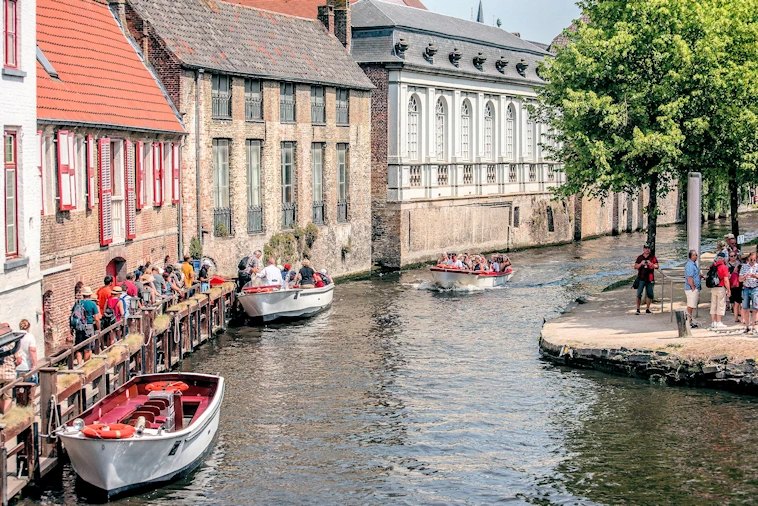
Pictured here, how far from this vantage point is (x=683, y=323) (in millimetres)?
25234

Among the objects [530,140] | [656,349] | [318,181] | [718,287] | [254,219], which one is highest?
[530,140]

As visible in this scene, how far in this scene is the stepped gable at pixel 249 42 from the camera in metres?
37.5

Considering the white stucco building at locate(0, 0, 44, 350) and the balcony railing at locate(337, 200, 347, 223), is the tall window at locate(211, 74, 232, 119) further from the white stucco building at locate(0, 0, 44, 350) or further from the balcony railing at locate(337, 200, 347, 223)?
the white stucco building at locate(0, 0, 44, 350)

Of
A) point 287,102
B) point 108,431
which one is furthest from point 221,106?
point 108,431

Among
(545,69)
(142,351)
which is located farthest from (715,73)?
(142,351)

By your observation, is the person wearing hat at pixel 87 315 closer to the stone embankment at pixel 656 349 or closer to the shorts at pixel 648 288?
the stone embankment at pixel 656 349

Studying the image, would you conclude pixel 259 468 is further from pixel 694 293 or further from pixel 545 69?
pixel 545 69

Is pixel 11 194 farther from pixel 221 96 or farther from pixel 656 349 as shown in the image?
pixel 221 96

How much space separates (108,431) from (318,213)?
28.5 meters

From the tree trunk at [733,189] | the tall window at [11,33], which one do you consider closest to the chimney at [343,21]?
the tree trunk at [733,189]

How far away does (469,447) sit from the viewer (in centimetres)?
2012

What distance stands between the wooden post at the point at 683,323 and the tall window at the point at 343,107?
23299mm

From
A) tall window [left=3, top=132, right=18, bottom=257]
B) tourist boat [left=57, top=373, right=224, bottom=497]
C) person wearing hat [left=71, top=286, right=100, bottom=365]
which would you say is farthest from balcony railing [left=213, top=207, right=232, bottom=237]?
tourist boat [left=57, top=373, right=224, bottom=497]

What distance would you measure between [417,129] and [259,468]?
1360 inches
